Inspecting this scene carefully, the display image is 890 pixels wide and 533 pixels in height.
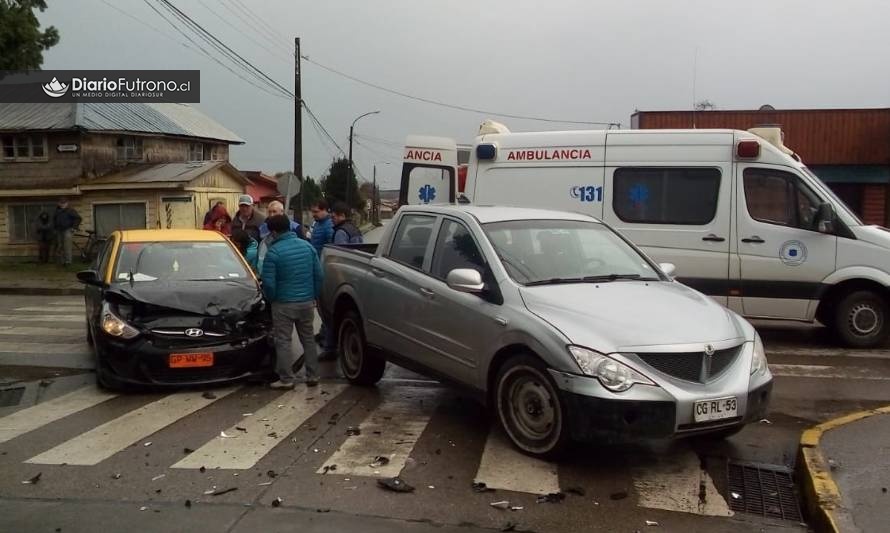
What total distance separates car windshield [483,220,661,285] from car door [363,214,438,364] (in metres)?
0.80

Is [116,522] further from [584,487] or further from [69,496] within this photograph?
[584,487]

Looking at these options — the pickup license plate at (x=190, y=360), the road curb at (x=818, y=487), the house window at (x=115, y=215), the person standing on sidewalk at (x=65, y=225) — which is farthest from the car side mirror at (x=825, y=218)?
the house window at (x=115, y=215)

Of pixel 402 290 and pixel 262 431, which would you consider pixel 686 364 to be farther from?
pixel 262 431

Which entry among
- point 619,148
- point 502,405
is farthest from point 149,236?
point 619,148

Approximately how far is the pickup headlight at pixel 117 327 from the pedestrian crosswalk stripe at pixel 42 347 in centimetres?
279

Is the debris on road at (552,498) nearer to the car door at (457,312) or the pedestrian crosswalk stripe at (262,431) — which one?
the car door at (457,312)

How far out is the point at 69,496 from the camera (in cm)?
477

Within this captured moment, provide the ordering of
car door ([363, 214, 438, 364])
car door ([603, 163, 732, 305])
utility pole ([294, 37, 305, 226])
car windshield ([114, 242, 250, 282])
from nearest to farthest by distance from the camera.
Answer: car door ([363, 214, 438, 364]) < car windshield ([114, 242, 250, 282]) < car door ([603, 163, 732, 305]) < utility pole ([294, 37, 305, 226])

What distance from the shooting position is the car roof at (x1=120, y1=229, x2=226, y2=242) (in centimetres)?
882

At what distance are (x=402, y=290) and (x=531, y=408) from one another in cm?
192

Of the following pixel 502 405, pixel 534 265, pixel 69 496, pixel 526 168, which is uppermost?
pixel 526 168

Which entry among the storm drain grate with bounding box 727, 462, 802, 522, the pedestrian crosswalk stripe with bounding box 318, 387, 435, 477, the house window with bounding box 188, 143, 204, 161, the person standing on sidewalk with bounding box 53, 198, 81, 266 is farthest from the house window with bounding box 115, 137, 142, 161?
the storm drain grate with bounding box 727, 462, 802, 522

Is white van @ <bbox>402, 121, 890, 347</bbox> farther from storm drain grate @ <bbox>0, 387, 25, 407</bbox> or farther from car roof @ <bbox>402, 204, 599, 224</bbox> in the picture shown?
storm drain grate @ <bbox>0, 387, 25, 407</bbox>

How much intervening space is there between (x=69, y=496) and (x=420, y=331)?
9.37ft
